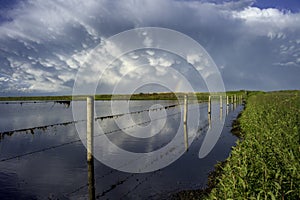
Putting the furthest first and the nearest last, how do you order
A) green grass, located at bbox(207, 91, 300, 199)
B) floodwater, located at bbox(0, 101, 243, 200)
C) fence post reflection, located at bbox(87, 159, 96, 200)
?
1. floodwater, located at bbox(0, 101, 243, 200)
2. fence post reflection, located at bbox(87, 159, 96, 200)
3. green grass, located at bbox(207, 91, 300, 199)

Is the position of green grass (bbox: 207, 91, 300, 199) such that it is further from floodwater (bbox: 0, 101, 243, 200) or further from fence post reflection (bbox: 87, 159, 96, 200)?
fence post reflection (bbox: 87, 159, 96, 200)

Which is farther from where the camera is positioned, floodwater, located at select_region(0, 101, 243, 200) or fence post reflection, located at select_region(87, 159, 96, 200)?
floodwater, located at select_region(0, 101, 243, 200)

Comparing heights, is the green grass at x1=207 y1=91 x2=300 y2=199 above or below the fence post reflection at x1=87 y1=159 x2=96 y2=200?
above

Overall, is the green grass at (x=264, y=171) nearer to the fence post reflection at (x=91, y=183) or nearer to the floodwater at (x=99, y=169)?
the floodwater at (x=99, y=169)

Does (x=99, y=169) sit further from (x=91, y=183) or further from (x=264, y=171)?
(x=264, y=171)

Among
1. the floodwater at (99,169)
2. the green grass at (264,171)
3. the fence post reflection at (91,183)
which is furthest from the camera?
the floodwater at (99,169)

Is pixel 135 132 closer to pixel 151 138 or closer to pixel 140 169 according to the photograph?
pixel 151 138

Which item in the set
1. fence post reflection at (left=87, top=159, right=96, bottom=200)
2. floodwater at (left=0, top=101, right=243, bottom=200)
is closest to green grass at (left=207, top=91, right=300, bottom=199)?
floodwater at (left=0, top=101, right=243, bottom=200)

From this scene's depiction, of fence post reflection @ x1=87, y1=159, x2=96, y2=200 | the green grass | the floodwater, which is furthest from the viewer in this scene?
the floodwater

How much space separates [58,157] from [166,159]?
14.1 feet

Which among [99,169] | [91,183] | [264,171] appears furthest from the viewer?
[99,169]

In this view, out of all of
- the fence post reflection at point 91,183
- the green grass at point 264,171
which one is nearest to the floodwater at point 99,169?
the fence post reflection at point 91,183

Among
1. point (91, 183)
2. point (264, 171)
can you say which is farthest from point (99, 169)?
point (264, 171)

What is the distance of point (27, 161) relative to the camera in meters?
10.6
